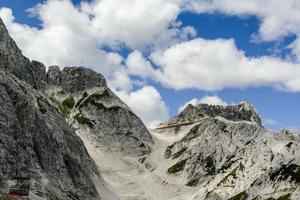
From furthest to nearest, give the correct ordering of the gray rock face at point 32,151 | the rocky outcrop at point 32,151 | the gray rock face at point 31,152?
the gray rock face at point 32,151, the rocky outcrop at point 32,151, the gray rock face at point 31,152

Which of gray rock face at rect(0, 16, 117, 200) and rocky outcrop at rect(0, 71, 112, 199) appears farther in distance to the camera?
rocky outcrop at rect(0, 71, 112, 199)

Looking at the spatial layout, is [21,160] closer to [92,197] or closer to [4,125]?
[4,125]

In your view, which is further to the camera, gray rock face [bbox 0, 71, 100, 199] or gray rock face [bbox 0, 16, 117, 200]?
gray rock face [bbox 0, 71, 100, 199]

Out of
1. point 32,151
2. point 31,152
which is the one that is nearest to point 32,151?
point 32,151

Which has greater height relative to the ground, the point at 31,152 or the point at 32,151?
the point at 32,151

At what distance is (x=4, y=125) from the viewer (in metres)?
Answer: 162

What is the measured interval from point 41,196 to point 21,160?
49.1 ft

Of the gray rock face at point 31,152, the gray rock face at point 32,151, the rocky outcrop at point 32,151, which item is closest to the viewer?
the gray rock face at point 31,152

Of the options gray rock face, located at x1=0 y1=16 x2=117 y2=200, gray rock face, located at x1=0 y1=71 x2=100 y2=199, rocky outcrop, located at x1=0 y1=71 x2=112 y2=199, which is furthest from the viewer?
gray rock face, located at x1=0 y1=71 x2=100 y2=199

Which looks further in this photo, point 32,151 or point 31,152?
point 32,151

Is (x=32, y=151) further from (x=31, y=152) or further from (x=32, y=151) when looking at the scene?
(x=31, y=152)

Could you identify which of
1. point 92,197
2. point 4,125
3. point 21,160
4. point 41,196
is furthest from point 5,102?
point 92,197

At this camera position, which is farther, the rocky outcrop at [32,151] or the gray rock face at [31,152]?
the rocky outcrop at [32,151]

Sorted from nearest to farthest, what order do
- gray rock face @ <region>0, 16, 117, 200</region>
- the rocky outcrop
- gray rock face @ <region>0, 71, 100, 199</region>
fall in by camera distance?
gray rock face @ <region>0, 16, 117, 200</region> < the rocky outcrop < gray rock face @ <region>0, 71, 100, 199</region>
